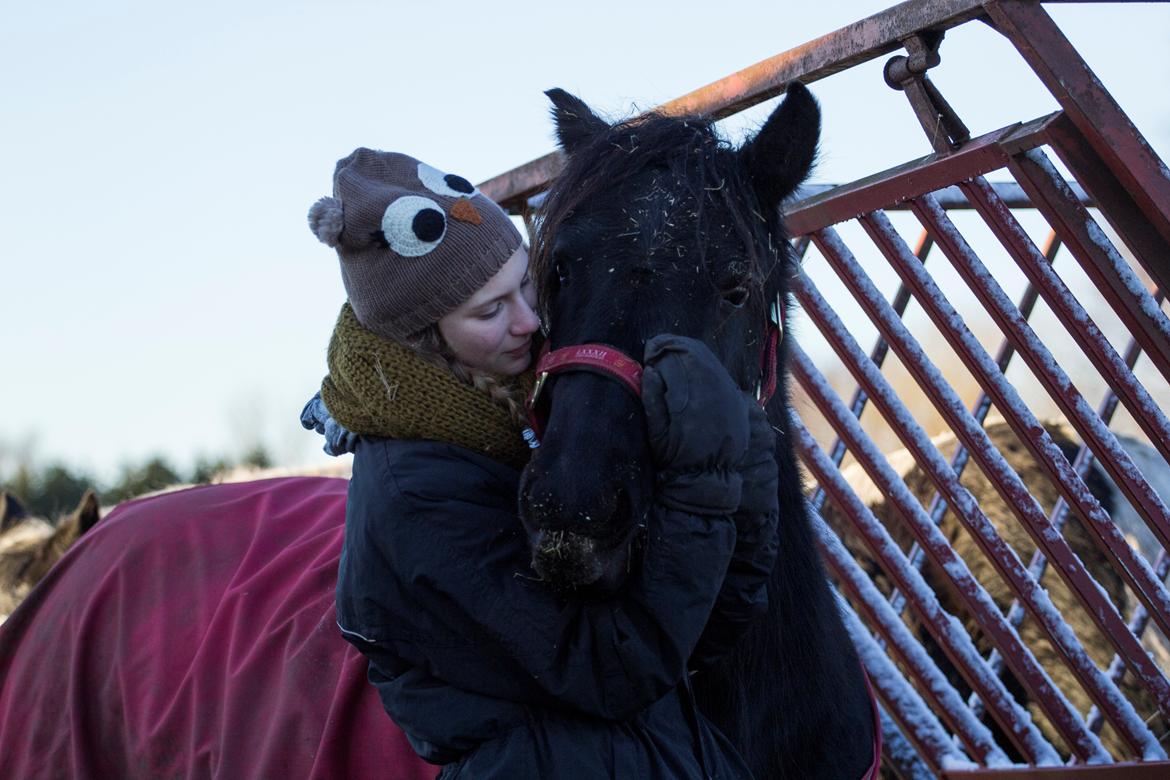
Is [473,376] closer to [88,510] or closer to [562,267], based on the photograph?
[562,267]

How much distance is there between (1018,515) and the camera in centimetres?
311

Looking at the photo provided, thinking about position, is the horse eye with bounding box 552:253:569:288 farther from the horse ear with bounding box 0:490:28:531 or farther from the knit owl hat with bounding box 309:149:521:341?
the horse ear with bounding box 0:490:28:531

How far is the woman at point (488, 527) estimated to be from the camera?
1688 mm

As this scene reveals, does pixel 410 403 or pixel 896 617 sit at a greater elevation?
pixel 410 403

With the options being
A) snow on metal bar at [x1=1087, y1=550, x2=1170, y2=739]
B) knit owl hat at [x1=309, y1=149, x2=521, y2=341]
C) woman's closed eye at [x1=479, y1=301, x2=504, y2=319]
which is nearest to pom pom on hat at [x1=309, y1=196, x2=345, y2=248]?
knit owl hat at [x1=309, y1=149, x2=521, y2=341]

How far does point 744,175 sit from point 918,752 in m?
2.03

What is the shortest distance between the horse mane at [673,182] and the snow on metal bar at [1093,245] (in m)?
0.74

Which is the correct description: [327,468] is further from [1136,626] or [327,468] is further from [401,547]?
[401,547]

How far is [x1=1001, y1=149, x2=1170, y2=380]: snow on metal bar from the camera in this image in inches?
101

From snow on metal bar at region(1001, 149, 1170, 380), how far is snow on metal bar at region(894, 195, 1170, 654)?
1.14 feet

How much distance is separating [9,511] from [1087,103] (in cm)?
715

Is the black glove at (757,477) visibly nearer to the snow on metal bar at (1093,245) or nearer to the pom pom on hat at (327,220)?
the pom pom on hat at (327,220)

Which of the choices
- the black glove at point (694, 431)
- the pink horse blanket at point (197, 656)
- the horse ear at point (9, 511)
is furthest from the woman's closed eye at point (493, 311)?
the horse ear at point (9, 511)

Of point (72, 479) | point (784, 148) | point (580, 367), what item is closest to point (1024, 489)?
point (784, 148)
